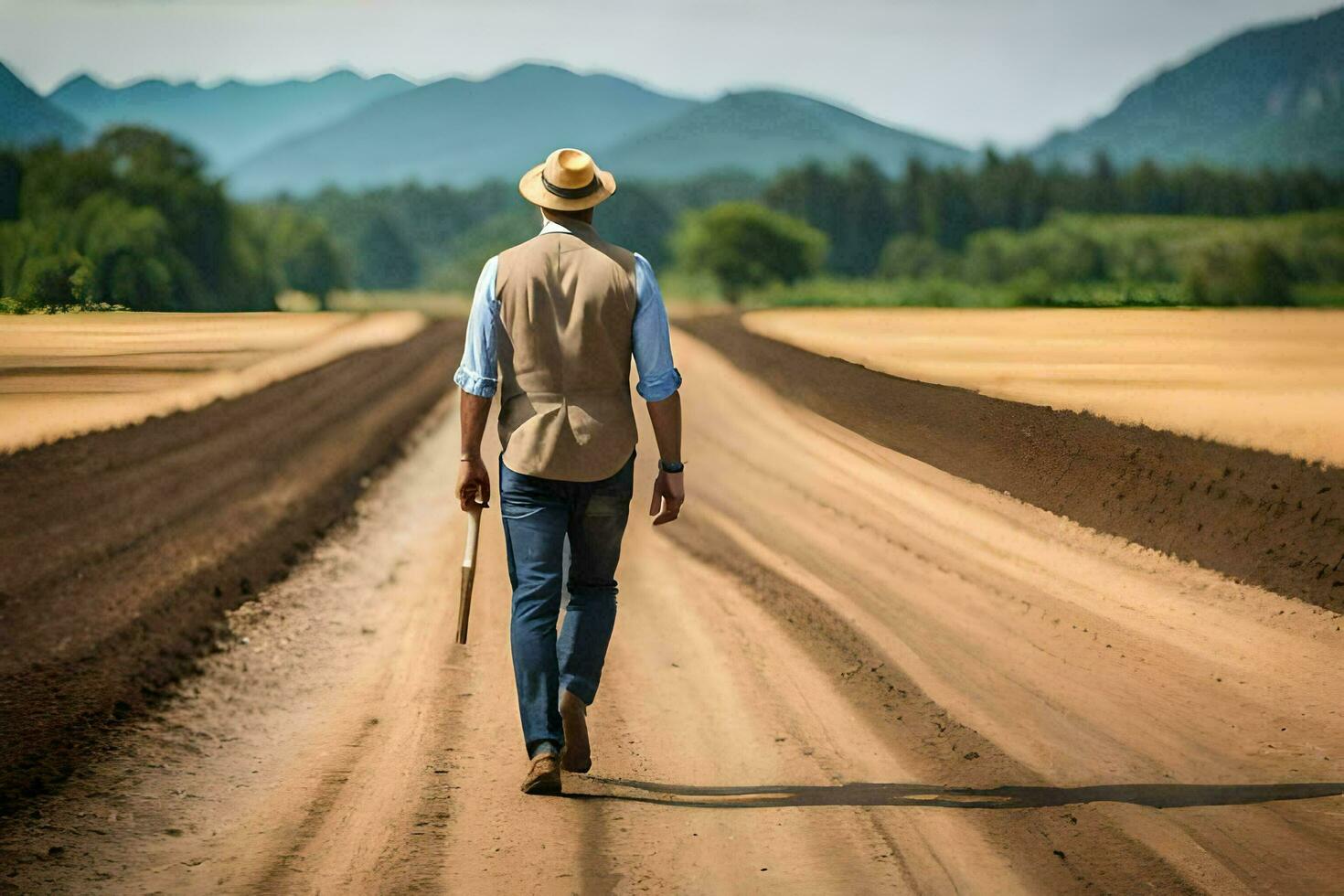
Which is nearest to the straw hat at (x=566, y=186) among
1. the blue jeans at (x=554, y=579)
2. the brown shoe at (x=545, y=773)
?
the blue jeans at (x=554, y=579)

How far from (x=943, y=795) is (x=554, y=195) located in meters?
2.54

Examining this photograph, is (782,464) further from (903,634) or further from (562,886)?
(562,886)

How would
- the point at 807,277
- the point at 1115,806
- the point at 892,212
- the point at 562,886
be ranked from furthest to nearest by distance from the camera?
the point at 807,277 < the point at 892,212 < the point at 1115,806 < the point at 562,886

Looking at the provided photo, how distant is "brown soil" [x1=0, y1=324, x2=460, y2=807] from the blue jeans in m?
2.00

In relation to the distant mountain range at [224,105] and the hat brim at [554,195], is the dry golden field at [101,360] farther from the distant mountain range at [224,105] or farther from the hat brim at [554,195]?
the hat brim at [554,195]

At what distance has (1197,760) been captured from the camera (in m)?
5.04

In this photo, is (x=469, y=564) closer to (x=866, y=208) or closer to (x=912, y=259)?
(x=912, y=259)

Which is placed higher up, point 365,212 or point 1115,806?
point 365,212

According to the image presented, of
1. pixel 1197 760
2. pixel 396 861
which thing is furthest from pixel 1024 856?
pixel 396 861

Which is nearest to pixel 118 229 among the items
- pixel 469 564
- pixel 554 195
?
pixel 469 564

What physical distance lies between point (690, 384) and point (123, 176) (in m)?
15.6

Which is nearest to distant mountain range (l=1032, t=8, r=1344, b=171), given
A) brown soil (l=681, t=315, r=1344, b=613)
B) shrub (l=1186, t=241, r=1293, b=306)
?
shrub (l=1186, t=241, r=1293, b=306)

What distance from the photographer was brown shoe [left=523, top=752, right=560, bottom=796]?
450 cm

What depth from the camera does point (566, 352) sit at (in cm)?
446
